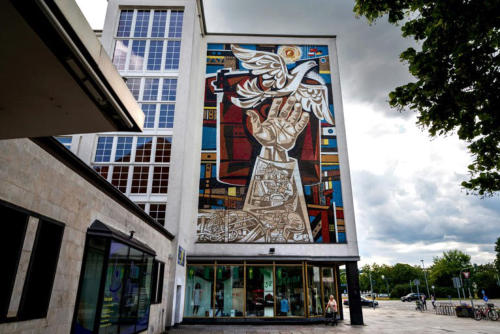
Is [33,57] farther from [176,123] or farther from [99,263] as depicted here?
[176,123]

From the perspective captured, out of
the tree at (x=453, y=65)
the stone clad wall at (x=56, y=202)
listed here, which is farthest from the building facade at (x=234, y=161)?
the tree at (x=453, y=65)

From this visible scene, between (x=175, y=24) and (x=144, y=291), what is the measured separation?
63.5ft

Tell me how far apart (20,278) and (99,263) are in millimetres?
2220

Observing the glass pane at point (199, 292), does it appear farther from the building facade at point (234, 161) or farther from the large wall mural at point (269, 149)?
the large wall mural at point (269, 149)

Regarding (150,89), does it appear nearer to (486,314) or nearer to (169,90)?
(169,90)

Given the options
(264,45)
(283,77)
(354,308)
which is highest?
(264,45)

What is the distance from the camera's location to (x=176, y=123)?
20.3 metres

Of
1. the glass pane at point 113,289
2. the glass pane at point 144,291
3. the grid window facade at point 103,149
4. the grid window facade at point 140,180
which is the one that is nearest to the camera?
the glass pane at point 113,289

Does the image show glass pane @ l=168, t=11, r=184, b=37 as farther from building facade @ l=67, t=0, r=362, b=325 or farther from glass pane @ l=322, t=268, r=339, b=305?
glass pane @ l=322, t=268, r=339, b=305

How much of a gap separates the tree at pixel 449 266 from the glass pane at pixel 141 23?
77868 mm

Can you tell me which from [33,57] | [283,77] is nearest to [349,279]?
[283,77]

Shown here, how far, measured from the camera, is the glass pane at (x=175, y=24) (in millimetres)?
23188

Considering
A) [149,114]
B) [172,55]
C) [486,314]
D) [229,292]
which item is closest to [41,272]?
[229,292]

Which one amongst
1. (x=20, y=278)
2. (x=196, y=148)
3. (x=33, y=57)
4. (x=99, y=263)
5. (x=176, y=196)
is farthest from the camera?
(x=196, y=148)
